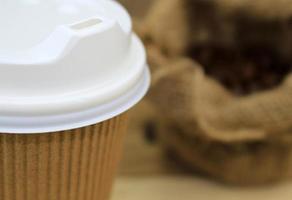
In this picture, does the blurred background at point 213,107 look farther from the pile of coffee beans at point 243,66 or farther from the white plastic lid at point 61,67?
the white plastic lid at point 61,67

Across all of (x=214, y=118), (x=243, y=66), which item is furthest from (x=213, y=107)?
(x=243, y=66)

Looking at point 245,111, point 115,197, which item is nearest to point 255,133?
point 245,111

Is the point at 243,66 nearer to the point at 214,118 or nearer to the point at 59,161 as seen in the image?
the point at 214,118

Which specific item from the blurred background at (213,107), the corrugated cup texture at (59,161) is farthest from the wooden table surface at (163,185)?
the corrugated cup texture at (59,161)

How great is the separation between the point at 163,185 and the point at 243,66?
156 millimetres

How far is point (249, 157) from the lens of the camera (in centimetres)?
56

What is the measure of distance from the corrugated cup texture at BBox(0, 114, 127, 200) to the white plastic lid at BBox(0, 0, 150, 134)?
0.05ft

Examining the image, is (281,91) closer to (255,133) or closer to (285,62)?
(255,133)

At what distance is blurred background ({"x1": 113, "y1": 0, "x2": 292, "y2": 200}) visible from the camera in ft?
1.65

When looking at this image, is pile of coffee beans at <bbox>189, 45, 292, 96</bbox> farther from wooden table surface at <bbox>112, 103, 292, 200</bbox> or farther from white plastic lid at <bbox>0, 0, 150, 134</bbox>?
white plastic lid at <bbox>0, 0, 150, 134</bbox>

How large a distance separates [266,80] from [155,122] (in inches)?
5.2

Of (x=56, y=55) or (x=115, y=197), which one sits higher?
(x=56, y=55)

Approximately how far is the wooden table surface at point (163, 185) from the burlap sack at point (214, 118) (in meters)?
0.01

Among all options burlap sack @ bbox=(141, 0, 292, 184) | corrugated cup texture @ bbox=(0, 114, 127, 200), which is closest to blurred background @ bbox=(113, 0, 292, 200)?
burlap sack @ bbox=(141, 0, 292, 184)
